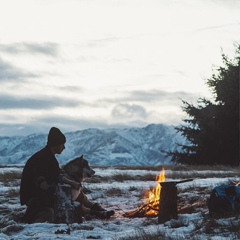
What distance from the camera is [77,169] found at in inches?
469

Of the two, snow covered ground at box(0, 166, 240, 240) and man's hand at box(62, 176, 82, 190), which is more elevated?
man's hand at box(62, 176, 82, 190)

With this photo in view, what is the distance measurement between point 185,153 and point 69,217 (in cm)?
3130

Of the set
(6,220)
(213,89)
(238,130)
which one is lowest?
(6,220)

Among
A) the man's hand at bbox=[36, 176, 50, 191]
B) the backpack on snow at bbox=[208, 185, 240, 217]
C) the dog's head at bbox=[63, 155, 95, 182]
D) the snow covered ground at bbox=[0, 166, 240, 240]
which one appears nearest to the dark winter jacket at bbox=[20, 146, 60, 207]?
the man's hand at bbox=[36, 176, 50, 191]

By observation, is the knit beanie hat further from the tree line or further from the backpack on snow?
the tree line

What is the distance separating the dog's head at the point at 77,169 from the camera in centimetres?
1179

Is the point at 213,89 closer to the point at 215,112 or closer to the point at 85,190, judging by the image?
the point at 215,112

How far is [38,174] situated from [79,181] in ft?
4.48

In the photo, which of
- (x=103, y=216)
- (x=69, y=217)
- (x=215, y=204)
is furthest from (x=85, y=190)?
(x=215, y=204)

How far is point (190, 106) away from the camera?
41.4m

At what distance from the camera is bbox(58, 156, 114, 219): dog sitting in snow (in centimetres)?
1156

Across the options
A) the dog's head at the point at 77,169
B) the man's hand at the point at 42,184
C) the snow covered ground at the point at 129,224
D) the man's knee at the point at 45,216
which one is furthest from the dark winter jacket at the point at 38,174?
the snow covered ground at the point at 129,224

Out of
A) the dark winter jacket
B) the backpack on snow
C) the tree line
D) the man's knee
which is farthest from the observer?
the tree line

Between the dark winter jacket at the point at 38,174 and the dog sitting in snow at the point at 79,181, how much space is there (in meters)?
0.40
